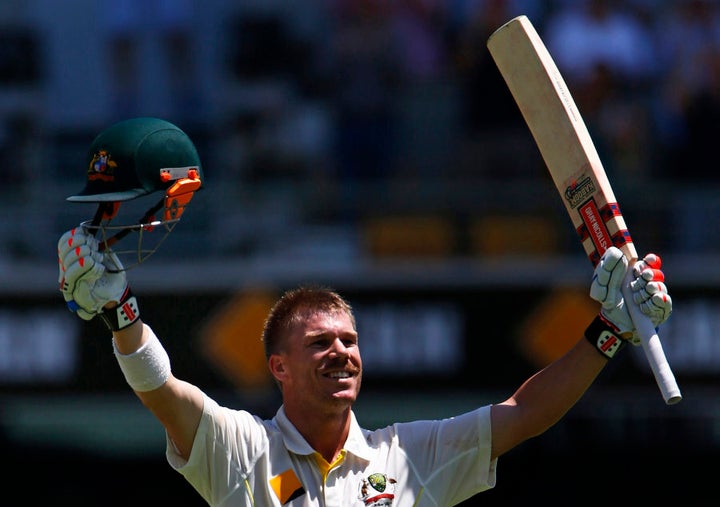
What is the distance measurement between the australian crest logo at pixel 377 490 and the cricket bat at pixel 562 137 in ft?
2.65

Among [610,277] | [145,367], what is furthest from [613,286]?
[145,367]

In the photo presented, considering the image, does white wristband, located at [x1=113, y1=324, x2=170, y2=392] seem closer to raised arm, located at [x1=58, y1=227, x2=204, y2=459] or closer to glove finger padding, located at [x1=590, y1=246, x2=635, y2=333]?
raised arm, located at [x1=58, y1=227, x2=204, y2=459]

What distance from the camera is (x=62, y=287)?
3.54 meters

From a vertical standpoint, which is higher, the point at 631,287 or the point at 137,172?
the point at 137,172

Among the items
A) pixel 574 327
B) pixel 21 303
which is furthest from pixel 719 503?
pixel 21 303

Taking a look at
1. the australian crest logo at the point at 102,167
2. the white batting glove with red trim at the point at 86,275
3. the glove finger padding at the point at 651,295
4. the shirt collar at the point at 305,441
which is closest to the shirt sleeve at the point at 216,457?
the shirt collar at the point at 305,441

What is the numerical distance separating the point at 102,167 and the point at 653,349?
1.43m

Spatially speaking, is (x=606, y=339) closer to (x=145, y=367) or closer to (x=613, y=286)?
(x=613, y=286)

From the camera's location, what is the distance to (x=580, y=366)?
3.96m

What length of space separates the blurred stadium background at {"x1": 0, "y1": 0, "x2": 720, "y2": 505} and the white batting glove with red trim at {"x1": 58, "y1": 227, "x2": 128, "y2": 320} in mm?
4300

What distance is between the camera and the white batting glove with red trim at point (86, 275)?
351 cm

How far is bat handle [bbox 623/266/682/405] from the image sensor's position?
3.76 meters

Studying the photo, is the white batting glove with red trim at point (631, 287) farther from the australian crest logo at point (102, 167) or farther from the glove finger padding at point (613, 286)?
the australian crest logo at point (102, 167)

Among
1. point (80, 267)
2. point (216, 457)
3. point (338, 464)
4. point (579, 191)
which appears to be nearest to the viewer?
point (80, 267)
